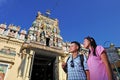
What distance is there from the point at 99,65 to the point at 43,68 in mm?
13991

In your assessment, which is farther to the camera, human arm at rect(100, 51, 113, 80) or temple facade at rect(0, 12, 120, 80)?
temple facade at rect(0, 12, 120, 80)

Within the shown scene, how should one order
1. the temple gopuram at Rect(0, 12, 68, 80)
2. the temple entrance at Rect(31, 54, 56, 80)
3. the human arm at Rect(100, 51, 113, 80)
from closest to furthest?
the human arm at Rect(100, 51, 113, 80) < the temple gopuram at Rect(0, 12, 68, 80) < the temple entrance at Rect(31, 54, 56, 80)

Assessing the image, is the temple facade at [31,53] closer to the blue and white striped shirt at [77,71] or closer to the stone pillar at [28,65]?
the stone pillar at [28,65]

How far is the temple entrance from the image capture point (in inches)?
604

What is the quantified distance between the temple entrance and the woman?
11776 millimetres

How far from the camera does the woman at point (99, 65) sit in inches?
117

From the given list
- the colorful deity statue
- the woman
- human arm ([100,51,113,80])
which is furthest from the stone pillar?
human arm ([100,51,113,80])

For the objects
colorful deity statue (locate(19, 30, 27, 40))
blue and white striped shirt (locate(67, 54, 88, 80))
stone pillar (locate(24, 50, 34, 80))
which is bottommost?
blue and white striped shirt (locate(67, 54, 88, 80))

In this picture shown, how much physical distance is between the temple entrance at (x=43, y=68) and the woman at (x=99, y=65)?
11.8 meters

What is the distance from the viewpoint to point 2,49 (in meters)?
13.4

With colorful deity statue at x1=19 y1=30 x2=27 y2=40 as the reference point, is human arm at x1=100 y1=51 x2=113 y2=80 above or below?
below

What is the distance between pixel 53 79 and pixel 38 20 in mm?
8595

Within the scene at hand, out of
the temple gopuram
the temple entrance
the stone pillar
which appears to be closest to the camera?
the stone pillar

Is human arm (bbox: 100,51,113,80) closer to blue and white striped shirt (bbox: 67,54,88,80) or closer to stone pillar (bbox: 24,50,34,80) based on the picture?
blue and white striped shirt (bbox: 67,54,88,80)
